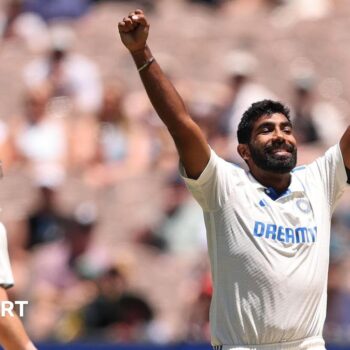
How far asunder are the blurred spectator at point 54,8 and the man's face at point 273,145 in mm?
8377

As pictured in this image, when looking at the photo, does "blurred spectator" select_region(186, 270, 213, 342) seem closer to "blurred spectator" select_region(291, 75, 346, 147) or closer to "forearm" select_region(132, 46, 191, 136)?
"blurred spectator" select_region(291, 75, 346, 147)

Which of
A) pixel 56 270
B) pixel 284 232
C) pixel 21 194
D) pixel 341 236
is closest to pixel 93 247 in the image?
pixel 56 270

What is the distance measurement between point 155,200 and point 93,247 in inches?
40.0

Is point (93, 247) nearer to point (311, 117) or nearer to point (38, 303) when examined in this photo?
point (38, 303)

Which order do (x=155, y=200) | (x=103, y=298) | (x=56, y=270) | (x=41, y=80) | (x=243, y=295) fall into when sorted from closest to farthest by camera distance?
(x=243, y=295) < (x=103, y=298) < (x=56, y=270) < (x=155, y=200) < (x=41, y=80)

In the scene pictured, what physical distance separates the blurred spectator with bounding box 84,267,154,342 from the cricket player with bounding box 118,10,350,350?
4.17 m

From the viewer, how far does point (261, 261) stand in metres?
5.68

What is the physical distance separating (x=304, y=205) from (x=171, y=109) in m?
0.82

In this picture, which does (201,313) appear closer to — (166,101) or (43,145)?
(43,145)

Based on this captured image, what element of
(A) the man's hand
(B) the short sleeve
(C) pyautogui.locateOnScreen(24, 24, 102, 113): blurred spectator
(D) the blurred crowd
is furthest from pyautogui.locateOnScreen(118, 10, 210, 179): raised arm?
(C) pyautogui.locateOnScreen(24, 24, 102, 113): blurred spectator

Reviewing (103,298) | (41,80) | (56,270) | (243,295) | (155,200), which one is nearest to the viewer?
(243,295)

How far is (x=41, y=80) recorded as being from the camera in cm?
1305

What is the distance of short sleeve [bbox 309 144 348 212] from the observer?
19.9 feet

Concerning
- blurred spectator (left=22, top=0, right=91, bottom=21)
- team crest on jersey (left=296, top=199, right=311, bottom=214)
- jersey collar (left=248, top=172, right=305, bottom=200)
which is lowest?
team crest on jersey (left=296, top=199, right=311, bottom=214)
